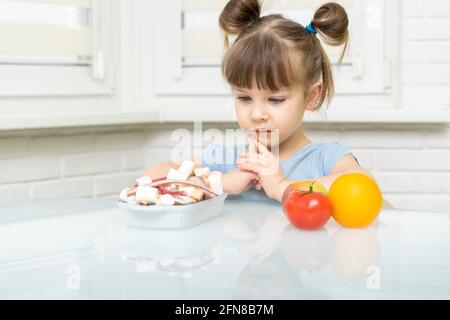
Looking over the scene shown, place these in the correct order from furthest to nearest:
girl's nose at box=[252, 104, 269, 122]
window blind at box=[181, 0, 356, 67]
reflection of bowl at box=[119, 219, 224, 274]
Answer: window blind at box=[181, 0, 356, 67] < girl's nose at box=[252, 104, 269, 122] < reflection of bowl at box=[119, 219, 224, 274]

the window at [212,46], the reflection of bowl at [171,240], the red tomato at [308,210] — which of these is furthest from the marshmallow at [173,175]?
the window at [212,46]

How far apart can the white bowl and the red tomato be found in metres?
0.17

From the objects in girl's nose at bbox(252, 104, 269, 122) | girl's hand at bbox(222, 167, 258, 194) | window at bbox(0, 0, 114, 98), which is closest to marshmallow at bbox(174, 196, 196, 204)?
girl's hand at bbox(222, 167, 258, 194)

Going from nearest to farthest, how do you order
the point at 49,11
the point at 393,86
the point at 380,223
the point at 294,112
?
the point at 380,223
the point at 294,112
the point at 49,11
the point at 393,86

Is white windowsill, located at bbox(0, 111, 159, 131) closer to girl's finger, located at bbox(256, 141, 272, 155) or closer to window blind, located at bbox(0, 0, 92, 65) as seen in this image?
window blind, located at bbox(0, 0, 92, 65)

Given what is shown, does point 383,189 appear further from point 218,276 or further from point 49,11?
point 218,276

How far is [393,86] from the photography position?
237cm

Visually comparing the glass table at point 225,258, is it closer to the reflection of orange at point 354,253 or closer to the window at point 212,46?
the reflection of orange at point 354,253

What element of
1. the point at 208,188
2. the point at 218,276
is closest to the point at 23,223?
the point at 208,188

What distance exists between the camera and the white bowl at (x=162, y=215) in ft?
3.83

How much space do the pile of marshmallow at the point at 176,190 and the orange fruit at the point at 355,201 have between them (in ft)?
0.77

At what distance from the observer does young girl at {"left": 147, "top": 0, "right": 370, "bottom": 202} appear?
1.60m

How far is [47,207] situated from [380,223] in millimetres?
728

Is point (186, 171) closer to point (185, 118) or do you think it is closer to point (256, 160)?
point (256, 160)
